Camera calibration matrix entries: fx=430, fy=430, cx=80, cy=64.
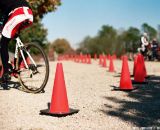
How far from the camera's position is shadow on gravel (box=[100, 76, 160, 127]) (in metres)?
6.32

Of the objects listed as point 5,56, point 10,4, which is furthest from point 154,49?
point 10,4

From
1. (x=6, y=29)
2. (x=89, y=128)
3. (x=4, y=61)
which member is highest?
(x=6, y=29)

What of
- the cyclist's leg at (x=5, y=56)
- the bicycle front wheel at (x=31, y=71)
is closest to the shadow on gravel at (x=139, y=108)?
the bicycle front wheel at (x=31, y=71)

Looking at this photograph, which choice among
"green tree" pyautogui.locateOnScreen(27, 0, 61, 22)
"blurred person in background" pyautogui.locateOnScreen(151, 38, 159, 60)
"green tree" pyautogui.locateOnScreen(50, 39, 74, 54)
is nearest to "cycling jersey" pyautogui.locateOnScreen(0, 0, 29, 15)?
"green tree" pyautogui.locateOnScreen(27, 0, 61, 22)

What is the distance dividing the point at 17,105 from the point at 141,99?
2.61 meters

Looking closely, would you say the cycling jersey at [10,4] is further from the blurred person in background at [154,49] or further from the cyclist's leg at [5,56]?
the blurred person in background at [154,49]

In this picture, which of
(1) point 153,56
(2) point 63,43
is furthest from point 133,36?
(1) point 153,56

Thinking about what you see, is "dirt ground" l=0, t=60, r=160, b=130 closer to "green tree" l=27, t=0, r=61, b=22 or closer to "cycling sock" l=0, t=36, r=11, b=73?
"cycling sock" l=0, t=36, r=11, b=73

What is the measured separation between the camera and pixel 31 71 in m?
8.55

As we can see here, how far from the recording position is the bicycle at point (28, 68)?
835 cm

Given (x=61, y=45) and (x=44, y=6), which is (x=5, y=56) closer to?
(x=44, y=6)

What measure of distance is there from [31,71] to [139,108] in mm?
2360

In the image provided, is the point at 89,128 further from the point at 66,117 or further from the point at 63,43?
the point at 63,43

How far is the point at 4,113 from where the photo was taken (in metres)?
6.75
